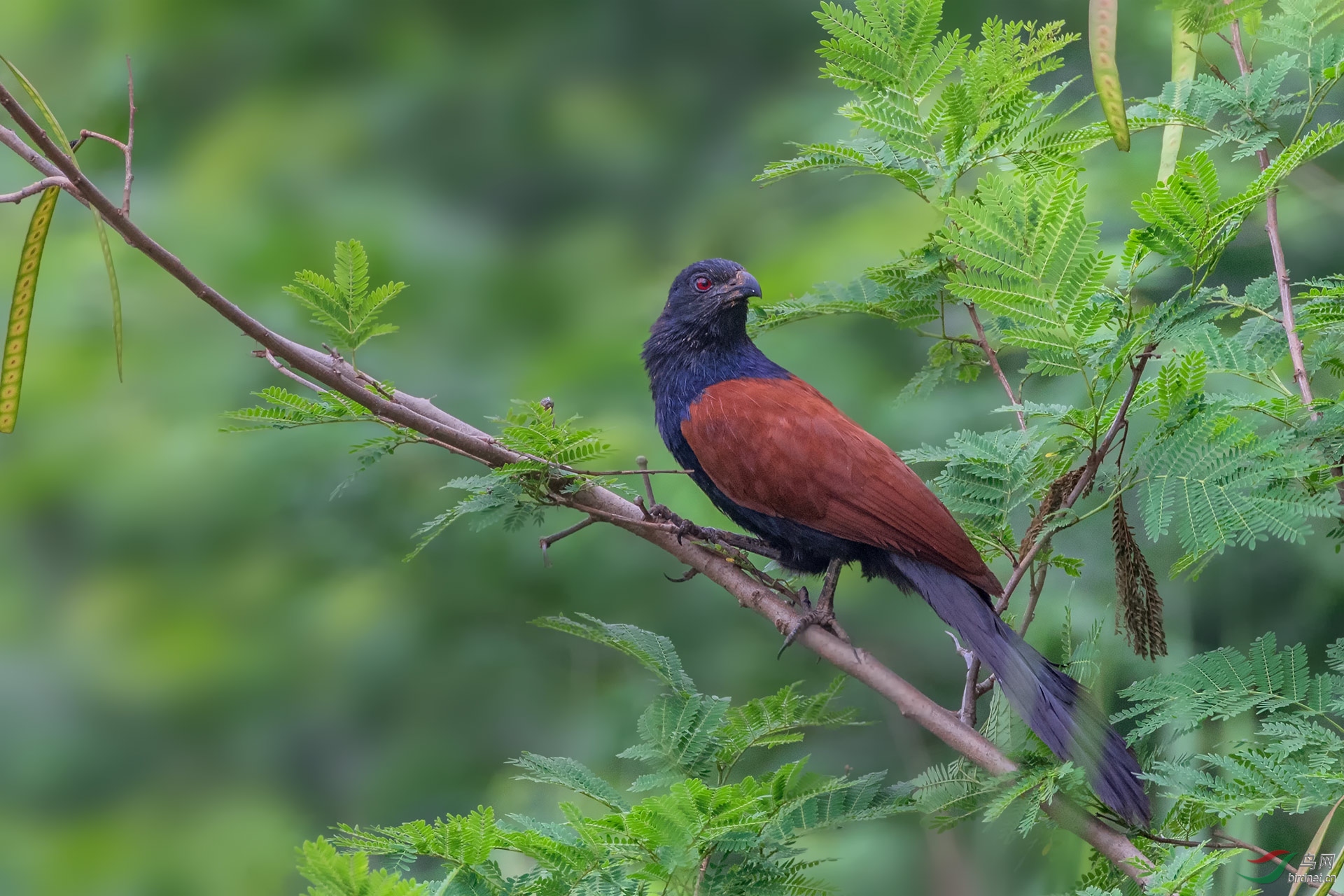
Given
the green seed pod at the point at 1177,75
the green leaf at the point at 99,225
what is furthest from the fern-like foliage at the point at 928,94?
the green leaf at the point at 99,225

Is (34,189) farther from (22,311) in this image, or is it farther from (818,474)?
(818,474)

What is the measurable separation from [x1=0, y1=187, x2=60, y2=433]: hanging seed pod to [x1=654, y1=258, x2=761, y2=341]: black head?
70 centimetres

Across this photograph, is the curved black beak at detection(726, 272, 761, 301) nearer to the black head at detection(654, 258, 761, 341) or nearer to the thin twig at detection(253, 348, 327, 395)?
the black head at detection(654, 258, 761, 341)

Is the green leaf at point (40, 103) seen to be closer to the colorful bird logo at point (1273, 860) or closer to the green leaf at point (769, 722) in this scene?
the green leaf at point (769, 722)

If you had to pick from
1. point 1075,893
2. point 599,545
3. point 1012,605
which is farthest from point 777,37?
point 1075,893

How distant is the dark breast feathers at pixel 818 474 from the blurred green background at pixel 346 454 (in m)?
0.37

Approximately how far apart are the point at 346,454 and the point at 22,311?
3.00 feet

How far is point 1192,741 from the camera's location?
0.74 metres

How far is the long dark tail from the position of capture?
63cm

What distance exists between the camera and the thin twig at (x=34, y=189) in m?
0.48

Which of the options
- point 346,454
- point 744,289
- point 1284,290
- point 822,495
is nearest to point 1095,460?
point 1284,290

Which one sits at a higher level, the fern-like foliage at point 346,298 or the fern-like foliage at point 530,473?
the fern-like foliage at point 346,298

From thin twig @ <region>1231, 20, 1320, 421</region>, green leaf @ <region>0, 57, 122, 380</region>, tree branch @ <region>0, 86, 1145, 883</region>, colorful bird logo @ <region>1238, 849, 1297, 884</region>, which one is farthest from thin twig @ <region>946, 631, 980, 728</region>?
green leaf @ <region>0, 57, 122, 380</region>

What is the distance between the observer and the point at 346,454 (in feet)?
4.97
